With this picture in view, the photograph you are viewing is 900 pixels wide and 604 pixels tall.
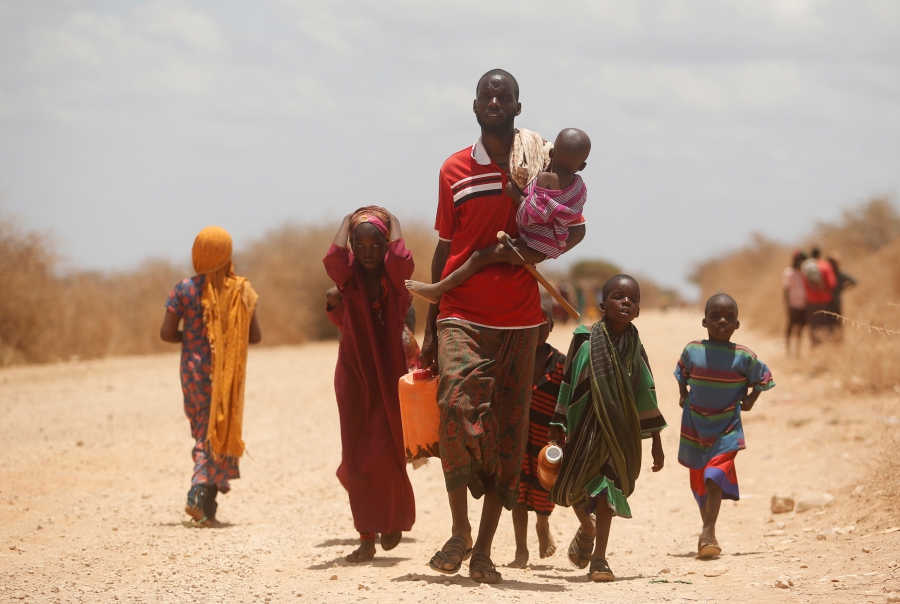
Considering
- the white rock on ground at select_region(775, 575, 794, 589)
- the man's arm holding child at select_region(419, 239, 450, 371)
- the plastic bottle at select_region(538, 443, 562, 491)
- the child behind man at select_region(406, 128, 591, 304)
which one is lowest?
the white rock on ground at select_region(775, 575, 794, 589)

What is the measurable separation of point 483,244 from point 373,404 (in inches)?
53.7

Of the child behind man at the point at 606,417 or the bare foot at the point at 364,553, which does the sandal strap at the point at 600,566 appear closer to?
the child behind man at the point at 606,417

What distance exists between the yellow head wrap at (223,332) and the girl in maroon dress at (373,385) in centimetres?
131

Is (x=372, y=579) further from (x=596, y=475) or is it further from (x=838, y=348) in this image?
(x=838, y=348)

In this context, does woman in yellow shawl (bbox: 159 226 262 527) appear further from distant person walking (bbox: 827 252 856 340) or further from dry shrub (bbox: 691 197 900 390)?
distant person walking (bbox: 827 252 856 340)

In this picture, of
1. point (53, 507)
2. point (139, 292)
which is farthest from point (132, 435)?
point (139, 292)

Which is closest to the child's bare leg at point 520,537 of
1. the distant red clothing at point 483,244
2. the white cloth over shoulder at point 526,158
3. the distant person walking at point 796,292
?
the distant red clothing at point 483,244

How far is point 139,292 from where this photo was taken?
24.0 metres

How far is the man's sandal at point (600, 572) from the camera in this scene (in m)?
4.96

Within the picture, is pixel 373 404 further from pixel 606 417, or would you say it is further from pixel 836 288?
pixel 836 288

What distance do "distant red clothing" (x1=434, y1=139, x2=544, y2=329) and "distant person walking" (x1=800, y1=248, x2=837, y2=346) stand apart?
11459 mm

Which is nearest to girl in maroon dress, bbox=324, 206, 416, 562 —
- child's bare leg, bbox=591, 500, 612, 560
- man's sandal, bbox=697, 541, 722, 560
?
child's bare leg, bbox=591, 500, 612, 560

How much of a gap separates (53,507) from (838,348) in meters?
11.4

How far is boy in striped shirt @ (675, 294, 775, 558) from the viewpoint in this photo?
18.9ft
